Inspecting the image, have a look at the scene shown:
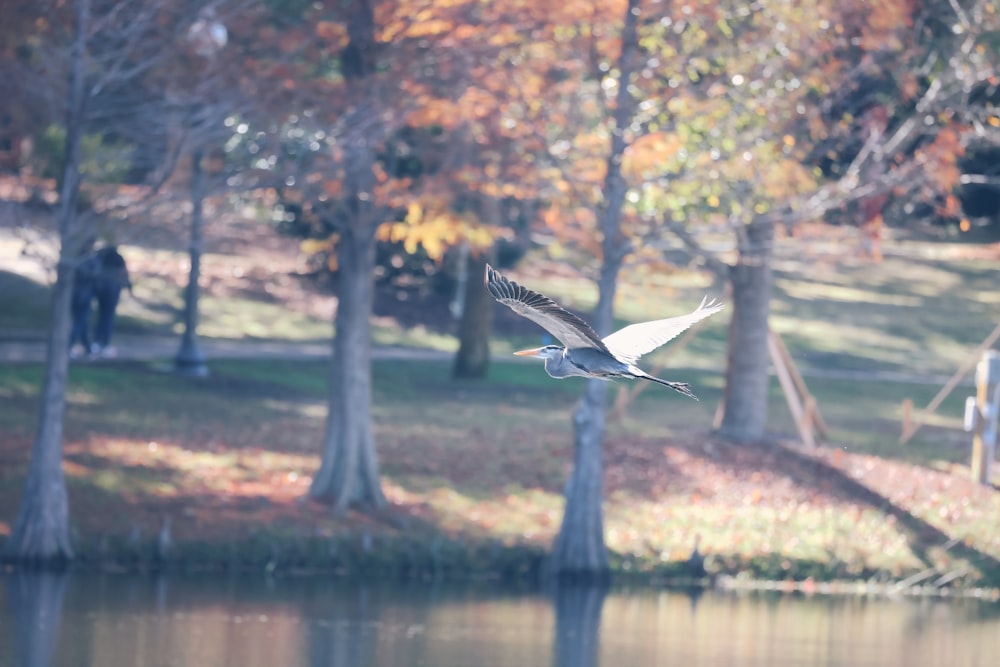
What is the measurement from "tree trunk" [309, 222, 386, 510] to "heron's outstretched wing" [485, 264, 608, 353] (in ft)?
31.3

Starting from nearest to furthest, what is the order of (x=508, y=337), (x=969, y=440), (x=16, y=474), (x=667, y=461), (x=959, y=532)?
(x=16, y=474) < (x=959, y=532) < (x=667, y=461) < (x=969, y=440) < (x=508, y=337)

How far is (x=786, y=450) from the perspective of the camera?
62.5ft

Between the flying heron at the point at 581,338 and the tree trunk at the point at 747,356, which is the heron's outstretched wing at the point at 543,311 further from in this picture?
the tree trunk at the point at 747,356

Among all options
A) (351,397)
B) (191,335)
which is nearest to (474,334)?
(191,335)

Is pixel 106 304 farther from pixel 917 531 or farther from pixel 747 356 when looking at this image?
pixel 917 531

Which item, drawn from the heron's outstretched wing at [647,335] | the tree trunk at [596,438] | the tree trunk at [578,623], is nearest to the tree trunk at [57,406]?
the tree trunk at [578,623]

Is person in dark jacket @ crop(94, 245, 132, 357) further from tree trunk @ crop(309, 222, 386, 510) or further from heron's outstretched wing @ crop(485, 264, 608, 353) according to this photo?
heron's outstretched wing @ crop(485, 264, 608, 353)

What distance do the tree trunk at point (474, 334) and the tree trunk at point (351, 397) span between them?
8.72 m

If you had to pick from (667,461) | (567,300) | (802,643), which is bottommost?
(802,643)

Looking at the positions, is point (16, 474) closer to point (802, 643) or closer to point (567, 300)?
point (802, 643)

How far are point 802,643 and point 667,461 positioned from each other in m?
5.36

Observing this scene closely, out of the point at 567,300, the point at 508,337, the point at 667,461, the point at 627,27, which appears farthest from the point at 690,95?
the point at 567,300

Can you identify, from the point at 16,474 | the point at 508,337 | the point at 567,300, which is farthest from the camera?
the point at 567,300

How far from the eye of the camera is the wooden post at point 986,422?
1809cm
